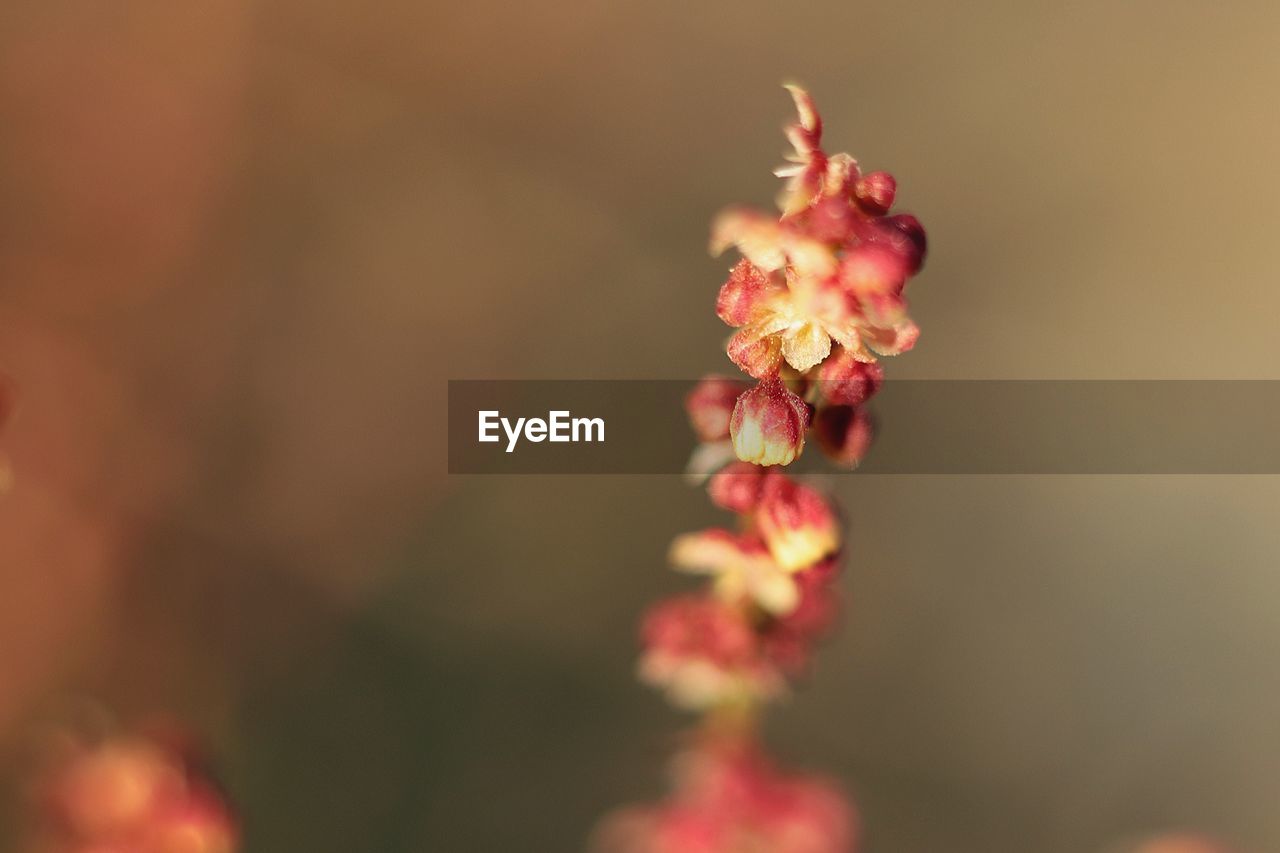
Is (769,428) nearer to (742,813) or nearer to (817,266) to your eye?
(817,266)

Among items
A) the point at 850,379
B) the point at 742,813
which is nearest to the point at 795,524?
the point at 850,379

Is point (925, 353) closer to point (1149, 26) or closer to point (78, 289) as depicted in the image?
point (1149, 26)

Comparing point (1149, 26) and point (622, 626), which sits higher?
point (1149, 26)

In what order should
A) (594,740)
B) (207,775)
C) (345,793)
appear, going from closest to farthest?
1. (207,775)
2. (345,793)
3. (594,740)

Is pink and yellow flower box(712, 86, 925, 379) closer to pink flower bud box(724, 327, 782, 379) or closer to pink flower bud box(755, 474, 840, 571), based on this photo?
pink flower bud box(724, 327, 782, 379)

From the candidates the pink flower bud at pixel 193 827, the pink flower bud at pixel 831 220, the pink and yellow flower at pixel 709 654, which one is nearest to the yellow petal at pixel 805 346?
the pink flower bud at pixel 831 220

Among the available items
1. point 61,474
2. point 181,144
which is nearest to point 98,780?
point 61,474
